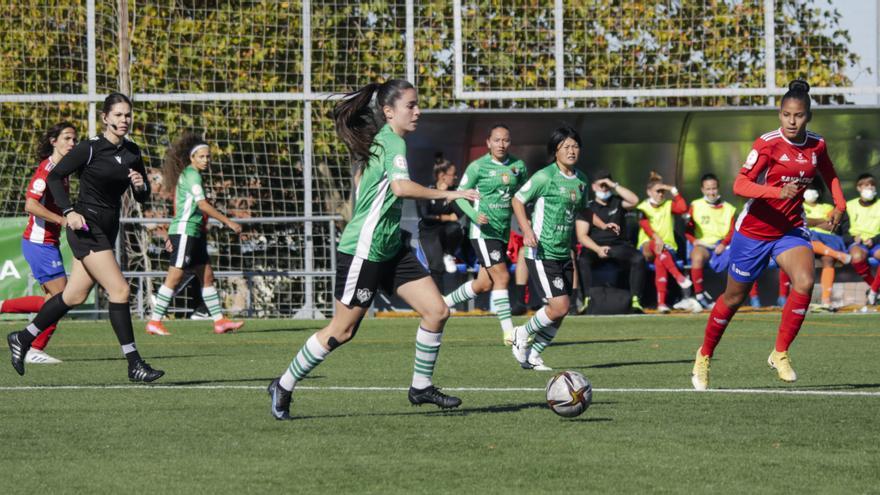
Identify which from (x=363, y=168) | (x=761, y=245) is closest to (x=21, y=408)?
(x=363, y=168)

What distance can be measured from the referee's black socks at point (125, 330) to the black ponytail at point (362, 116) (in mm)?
2942

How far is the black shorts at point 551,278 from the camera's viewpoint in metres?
11.4

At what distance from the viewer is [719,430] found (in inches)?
291

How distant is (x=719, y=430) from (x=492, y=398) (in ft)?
6.59

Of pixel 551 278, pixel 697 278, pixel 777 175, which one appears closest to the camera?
pixel 777 175

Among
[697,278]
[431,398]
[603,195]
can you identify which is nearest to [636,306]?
[697,278]

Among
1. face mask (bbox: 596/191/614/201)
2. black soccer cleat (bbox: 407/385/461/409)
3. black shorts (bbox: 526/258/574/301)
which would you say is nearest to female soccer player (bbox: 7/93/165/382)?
black soccer cleat (bbox: 407/385/461/409)

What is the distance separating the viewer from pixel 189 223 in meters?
16.1

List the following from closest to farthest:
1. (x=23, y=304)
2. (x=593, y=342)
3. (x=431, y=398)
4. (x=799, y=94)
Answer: (x=431, y=398) < (x=799, y=94) < (x=593, y=342) < (x=23, y=304)

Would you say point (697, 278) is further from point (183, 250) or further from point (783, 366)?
point (783, 366)

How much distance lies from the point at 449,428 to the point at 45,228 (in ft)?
22.7

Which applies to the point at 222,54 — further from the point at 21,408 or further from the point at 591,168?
the point at 21,408

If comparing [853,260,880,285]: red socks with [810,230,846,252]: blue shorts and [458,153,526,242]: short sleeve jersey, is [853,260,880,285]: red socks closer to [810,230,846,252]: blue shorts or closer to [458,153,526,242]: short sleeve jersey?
[810,230,846,252]: blue shorts

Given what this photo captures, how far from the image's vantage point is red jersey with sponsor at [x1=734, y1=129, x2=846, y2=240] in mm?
9422
